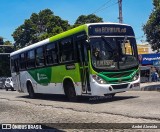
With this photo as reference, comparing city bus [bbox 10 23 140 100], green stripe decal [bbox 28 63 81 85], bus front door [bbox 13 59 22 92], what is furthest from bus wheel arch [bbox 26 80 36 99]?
city bus [bbox 10 23 140 100]

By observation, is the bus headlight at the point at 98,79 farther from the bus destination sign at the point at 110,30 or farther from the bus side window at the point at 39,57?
the bus side window at the point at 39,57

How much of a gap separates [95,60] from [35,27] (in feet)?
155

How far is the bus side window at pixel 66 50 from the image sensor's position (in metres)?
14.8

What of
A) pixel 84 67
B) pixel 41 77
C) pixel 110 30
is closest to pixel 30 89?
pixel 41 77

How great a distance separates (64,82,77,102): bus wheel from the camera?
15290mm

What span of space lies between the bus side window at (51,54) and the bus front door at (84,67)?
229cm

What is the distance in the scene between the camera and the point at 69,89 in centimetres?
1557

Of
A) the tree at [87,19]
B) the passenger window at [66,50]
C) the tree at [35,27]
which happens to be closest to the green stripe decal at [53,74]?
the passenger window at [66,50]

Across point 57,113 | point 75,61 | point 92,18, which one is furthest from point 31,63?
point 92,18

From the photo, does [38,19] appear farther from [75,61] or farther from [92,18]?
[75,61]

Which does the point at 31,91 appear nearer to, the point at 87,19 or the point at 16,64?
the point at 16,64

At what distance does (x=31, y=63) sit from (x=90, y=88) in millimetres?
6632

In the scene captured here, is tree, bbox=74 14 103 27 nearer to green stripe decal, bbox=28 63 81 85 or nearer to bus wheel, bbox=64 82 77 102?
green stripe decal, bbox=28 63 81 85

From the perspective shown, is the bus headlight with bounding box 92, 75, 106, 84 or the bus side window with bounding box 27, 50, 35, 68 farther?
the bus side window with bounding box 27, 50, 35, 68
